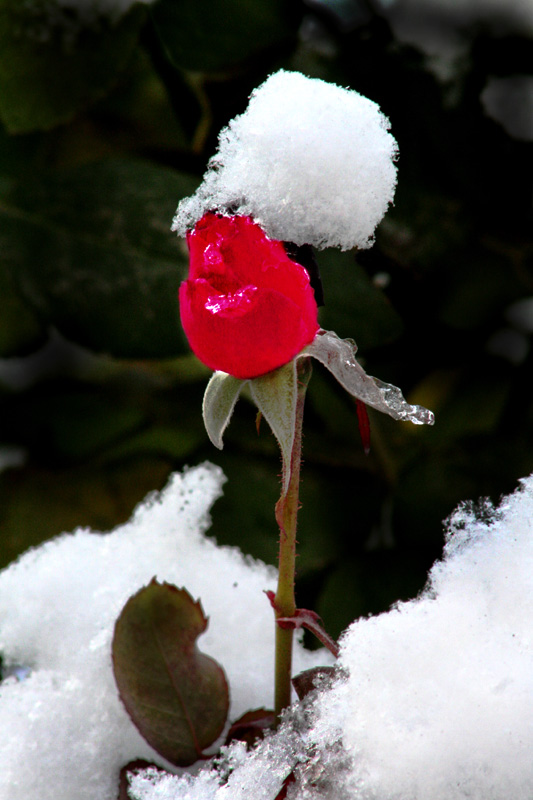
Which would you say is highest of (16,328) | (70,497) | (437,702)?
(437,702)

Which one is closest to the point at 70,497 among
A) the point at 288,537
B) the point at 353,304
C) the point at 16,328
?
the point at 16,328

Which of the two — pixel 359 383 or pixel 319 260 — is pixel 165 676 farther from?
pixel 319 260

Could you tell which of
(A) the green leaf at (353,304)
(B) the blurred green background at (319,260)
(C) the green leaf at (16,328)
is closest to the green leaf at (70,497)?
(B) the blurred green background at (319,260)

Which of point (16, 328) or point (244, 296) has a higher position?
point (244, 296)

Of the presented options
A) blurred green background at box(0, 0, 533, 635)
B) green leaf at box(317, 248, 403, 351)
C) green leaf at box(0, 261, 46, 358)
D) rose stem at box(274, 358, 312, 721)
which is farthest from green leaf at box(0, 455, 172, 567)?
rose stem at box(274, 358, 312, 721)

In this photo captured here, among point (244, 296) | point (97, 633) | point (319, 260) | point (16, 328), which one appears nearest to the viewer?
point (244, 296)

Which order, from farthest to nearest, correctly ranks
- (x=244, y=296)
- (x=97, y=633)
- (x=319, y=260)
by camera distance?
(x=319, y=260) < (x=97, y=633) < (x=244, y=296)

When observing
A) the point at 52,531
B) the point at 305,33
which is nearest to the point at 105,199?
the point at 305,33
